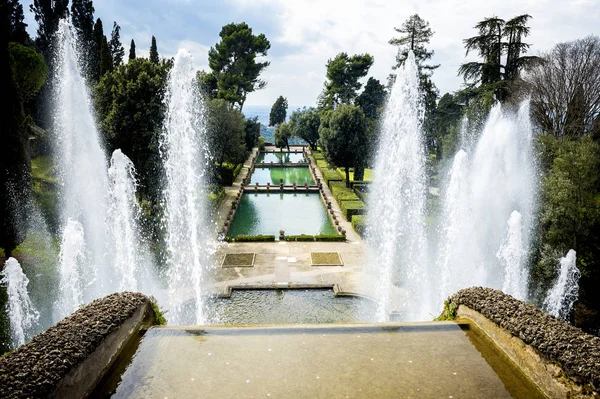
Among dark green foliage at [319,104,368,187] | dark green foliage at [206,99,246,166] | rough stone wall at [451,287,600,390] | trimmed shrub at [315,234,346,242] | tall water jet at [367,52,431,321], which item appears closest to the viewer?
rough stone wall at [451,287,600,390]

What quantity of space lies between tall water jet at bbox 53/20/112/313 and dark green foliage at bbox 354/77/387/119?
36.4 metres

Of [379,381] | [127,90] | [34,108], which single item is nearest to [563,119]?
[379,381]

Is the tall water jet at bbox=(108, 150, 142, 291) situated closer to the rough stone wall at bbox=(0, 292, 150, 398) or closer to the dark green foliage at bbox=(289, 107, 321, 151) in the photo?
the rough stone wall at bbox=(0, 292, 150, 398)

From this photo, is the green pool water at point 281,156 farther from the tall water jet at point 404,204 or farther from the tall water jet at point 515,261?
the tall water jet at point 515,261

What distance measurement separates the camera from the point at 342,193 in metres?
26.6

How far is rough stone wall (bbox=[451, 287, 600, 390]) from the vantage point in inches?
216

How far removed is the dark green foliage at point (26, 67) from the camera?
20.2 m

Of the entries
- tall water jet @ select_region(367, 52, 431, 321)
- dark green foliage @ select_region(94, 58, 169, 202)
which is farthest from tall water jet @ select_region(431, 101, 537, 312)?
dark green foliage @ select_region(94, 58, 169, 202)

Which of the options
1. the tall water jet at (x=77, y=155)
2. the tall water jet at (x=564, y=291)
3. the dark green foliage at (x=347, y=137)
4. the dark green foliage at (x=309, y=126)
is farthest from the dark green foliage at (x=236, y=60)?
the tall water jet at (x=564, y=291)

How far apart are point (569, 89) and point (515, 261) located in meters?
11.8

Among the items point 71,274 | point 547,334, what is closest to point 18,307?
point 71,274

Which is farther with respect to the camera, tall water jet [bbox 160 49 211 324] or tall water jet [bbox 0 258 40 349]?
tall water jet [bbox 160 49 211 324]

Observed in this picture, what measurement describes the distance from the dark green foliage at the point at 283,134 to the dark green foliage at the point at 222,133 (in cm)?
2278

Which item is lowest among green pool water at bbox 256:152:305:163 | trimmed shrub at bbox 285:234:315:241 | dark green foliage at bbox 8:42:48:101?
trimmed shrub at bbox 285:234:315:241
